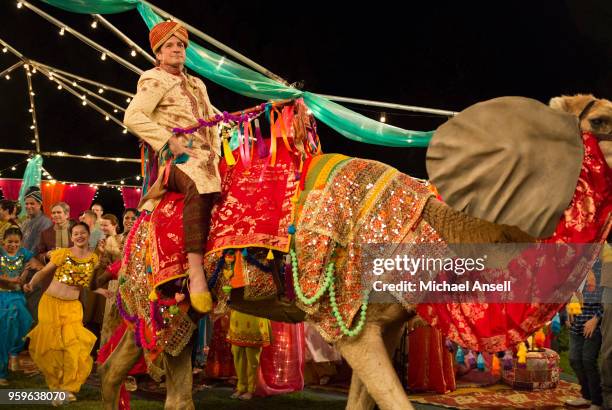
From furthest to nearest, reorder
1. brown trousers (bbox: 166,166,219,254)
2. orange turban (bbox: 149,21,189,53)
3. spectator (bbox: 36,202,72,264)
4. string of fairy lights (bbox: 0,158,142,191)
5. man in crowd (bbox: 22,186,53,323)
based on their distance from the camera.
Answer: string of fairy lights (bbox: 0,158,142,191), man in crowd (bbox: 22,186,53,323), spectator (bbox: 36,202,72,264), orange turban (bbox: 149,21,189,53), brown trousers (bbox: 166,166,219,254)

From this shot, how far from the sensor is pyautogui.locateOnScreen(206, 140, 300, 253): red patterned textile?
297 cm

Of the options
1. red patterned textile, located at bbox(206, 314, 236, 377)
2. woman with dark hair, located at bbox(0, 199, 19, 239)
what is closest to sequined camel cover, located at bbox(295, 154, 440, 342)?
red patterned textile, located at bbox(206, 314, 236, 377)

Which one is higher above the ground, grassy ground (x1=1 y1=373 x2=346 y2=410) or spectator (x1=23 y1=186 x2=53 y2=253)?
spectator (x1=23 y1=186 x2=53 y2=253)

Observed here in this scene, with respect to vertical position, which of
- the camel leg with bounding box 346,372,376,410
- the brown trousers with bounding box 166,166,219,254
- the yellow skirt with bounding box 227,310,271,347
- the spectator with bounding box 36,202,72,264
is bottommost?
the camel leg with bounding box 346,372,376,410

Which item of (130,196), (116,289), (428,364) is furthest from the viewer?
(130,196)

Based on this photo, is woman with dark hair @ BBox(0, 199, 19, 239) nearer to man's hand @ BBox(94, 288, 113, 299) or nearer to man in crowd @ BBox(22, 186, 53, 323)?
man in crowd @ BBox(22, 186, 53, 323)

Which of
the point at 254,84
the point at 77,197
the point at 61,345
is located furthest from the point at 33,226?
the point at 77,197

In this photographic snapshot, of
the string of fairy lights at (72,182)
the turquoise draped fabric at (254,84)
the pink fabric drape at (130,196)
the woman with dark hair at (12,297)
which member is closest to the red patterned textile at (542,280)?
the turquoise draped fabric at (254,84)

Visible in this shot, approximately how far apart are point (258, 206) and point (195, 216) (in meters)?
0.30

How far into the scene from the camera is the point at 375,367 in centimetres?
269

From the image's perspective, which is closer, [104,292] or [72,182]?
[104,292]

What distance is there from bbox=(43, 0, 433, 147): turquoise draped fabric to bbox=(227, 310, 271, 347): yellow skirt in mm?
1835

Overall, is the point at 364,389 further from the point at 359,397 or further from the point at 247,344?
the point at 247,344

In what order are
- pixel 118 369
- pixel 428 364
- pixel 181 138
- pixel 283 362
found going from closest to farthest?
pixel 181 138, pixel 118 369, pixel 283 362, pixel 428 364
